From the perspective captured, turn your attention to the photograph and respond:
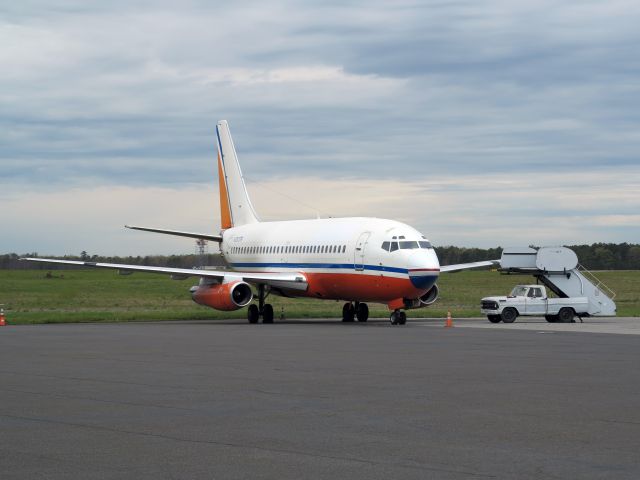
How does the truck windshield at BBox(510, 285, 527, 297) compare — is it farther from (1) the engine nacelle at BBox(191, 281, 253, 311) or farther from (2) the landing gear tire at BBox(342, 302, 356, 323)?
(1) the engine nacelle at BBox(191, 281, 253, 311)

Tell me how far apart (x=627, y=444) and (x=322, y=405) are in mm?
4923

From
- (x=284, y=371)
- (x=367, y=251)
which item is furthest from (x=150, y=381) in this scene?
(x=367, y=251)

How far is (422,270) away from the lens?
139 ft

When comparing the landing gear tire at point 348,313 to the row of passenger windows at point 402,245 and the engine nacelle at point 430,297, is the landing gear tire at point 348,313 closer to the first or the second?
the engine nacelle at point 430,297

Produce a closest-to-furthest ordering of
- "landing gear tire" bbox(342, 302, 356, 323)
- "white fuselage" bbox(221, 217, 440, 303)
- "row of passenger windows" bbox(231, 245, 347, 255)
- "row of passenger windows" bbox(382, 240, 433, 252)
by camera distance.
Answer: "white fuselage" bbox(221, 217, 440, 303), "row of passenger windows" bbox(382, 240, 433, 252), "row of passenger windows" bbox(231, 245, 347, 255), "landing gear tire" bbox(342, 302, 356, 323)

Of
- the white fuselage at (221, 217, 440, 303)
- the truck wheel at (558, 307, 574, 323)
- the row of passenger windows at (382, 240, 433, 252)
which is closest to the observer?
the white fuselage at (221, 217, 440, 303)

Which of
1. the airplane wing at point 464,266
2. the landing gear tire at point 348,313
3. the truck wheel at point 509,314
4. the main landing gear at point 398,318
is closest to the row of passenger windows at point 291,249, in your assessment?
the landing gear tire at point 348,313

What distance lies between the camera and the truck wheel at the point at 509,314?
4572cm

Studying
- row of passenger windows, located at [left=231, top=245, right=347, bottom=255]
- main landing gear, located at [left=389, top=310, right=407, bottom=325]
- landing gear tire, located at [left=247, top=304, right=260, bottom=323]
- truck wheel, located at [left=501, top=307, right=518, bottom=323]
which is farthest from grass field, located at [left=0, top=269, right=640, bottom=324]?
main landing gear, located at [left=389, top=310, right=407, bottom=325]

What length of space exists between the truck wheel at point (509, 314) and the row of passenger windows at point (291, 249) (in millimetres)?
6904

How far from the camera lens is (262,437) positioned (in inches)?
507

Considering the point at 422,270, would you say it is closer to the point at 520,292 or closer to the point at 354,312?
the point at 520,292

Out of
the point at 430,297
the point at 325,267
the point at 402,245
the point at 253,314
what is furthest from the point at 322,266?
the point at 402,245

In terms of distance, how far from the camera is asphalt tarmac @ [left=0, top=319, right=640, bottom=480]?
36.3 ft
